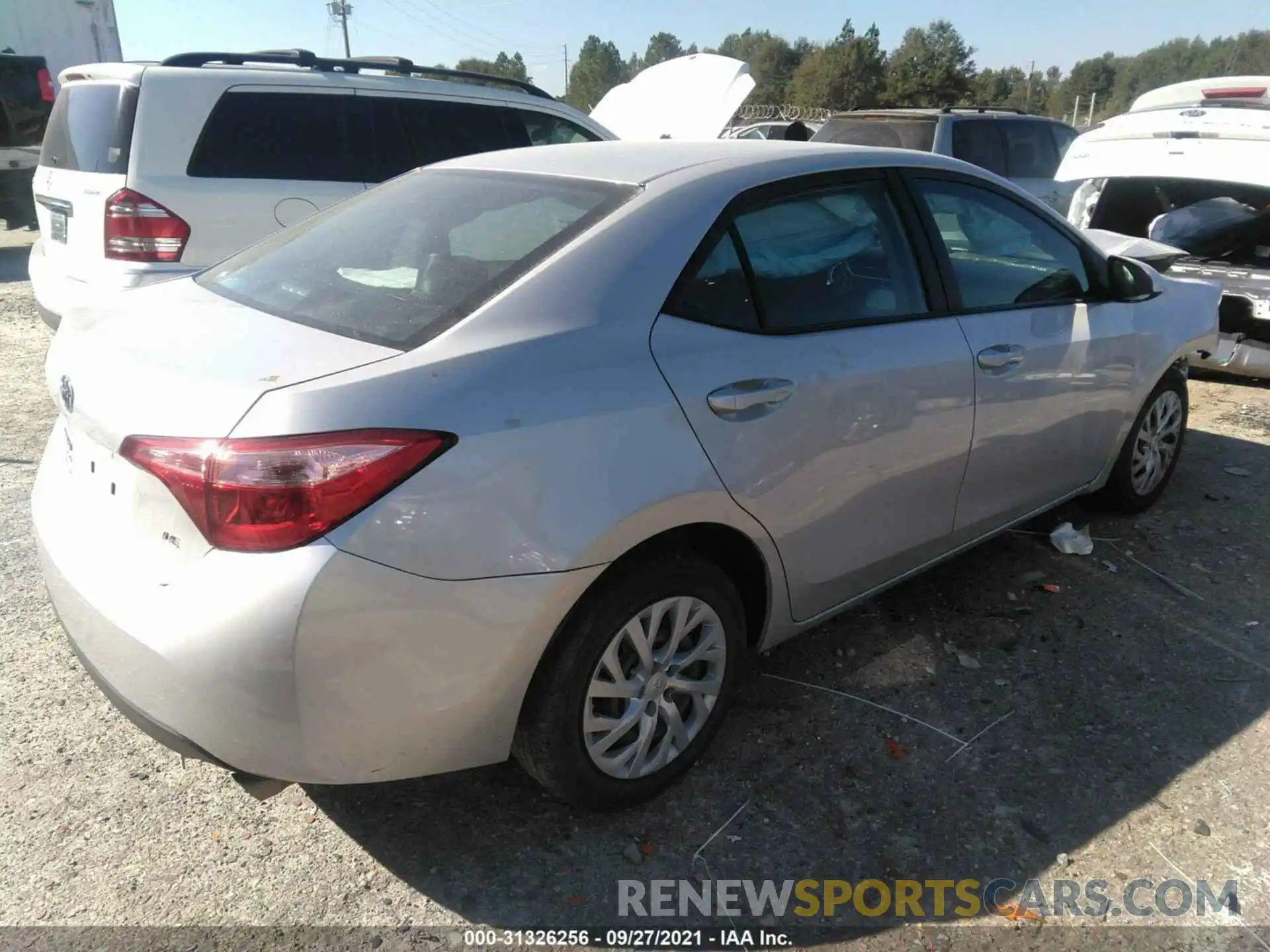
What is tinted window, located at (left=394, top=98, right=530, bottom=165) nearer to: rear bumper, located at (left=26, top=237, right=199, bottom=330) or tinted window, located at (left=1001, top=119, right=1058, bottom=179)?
rear bumper, located at (left=26, top=237, right=199, bottom=330)

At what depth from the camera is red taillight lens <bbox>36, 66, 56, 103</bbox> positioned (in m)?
13.3

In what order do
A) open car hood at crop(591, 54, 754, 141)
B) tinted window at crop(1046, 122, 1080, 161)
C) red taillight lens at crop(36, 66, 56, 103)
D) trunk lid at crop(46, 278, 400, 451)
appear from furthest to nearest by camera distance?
red taillight lens at crop(36, 66, 56, 103) → tinted window at crop(1046, 122, 1080, 161) → open car hood at crop(591, 54, 754, 141) → trunk lid at crop(46, 278, 400, 451)

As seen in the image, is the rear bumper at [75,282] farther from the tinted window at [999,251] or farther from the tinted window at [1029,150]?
the tinted window at [1029,150]

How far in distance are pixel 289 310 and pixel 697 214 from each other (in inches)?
41.8

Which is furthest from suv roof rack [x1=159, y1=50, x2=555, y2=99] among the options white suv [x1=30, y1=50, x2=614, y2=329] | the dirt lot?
the dirt lot

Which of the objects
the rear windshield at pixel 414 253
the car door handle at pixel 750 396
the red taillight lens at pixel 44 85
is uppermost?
the red taillight lens at pixel 44 85

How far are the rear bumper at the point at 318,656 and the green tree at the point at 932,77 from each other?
4846cm

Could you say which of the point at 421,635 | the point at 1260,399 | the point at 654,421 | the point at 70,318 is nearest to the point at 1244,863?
the point at 654,421

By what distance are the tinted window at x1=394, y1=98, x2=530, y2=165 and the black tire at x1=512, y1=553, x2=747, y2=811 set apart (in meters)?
4.13

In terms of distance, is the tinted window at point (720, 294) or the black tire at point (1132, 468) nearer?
the tinted window at point (720, 294)

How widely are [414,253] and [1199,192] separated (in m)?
7.19

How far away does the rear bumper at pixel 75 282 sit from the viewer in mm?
4859

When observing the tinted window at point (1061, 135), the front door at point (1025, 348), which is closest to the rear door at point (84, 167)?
the front door at point (1025, 348)

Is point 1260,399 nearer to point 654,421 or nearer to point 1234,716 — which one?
point 1234,716
